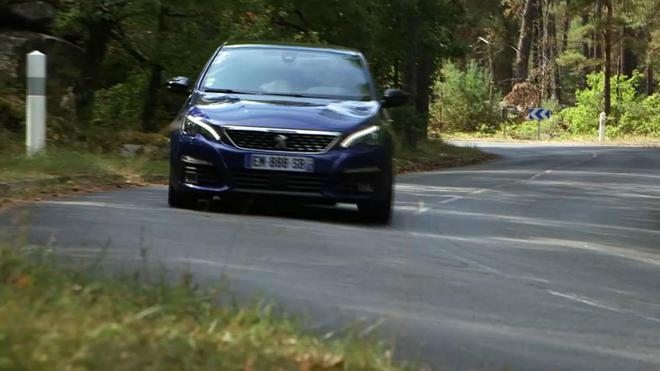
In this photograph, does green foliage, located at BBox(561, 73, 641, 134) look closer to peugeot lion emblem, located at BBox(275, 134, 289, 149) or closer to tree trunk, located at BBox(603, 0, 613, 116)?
tree trunk, located at BBox(603, 0, 613, 116)

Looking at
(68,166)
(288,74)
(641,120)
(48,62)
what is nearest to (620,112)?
(641,120)

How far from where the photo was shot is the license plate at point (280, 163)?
947 centimetres

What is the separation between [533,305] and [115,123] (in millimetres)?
14776

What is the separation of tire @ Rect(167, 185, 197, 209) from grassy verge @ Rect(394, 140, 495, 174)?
12619 millimetres

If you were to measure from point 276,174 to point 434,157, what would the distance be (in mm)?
19282

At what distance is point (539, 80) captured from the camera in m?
68.8

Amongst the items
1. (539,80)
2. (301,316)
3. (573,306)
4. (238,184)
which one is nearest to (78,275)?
(301,316)

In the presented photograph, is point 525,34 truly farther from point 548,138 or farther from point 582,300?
point 582,300

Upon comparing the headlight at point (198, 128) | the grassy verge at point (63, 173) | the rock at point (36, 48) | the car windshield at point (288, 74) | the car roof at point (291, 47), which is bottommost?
the grassy verge at point (63, 173)

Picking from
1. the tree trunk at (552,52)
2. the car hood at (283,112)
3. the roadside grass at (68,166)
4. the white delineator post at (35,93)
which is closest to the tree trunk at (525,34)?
the tree trunk at (552,52)

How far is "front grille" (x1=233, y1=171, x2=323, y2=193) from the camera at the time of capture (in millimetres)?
9508

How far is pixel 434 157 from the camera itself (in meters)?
28.5

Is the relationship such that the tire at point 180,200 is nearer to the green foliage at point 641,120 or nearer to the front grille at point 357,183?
the front grille at point 357,183

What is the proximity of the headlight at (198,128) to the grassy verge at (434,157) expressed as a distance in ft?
42.9
